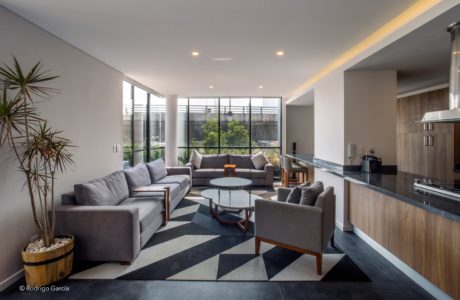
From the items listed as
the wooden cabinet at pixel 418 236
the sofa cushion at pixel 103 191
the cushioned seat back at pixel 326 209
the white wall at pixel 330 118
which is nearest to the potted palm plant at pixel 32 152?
the sofa cushion at pixel 103 191

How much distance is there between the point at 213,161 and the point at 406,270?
215 inches

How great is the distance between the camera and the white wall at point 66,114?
2.36m

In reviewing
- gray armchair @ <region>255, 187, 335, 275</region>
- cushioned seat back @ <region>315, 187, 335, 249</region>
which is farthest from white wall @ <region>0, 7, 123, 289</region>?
cushioned seat back @ <region>315, 187, 335, 249</region>

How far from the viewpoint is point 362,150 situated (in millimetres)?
3717

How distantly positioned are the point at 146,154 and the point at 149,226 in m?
3.35

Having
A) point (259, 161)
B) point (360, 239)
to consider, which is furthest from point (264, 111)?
point (360, 239)

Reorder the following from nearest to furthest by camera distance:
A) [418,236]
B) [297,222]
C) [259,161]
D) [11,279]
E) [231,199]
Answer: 1. [418,236]
2. [11,279]
3. [297,222]
4. [231,199]
5. [259,161]

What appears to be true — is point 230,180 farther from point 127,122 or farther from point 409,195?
point 409,195

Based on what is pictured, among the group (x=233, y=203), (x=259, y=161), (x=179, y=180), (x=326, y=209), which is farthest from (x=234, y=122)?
(x=326, y=209)

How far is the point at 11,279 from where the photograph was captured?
7.73ft

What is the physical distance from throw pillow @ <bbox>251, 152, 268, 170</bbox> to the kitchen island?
3830 millimetres

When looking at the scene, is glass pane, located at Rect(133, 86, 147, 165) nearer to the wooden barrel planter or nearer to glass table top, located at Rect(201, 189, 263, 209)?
glass table top, located at Rect(201, 189, 263, 209)

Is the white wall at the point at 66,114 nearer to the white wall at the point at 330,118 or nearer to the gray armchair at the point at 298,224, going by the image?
the gray armchair at the point at 298,224

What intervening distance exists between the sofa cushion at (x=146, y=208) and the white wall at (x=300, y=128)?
5.37m
